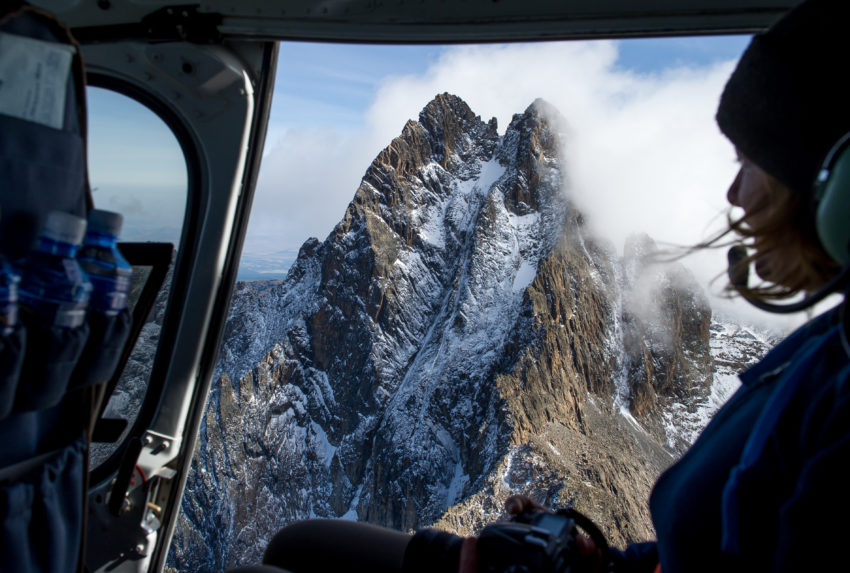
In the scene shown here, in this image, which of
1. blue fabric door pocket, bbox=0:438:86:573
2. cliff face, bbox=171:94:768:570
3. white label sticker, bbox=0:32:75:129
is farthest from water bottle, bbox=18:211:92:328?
cliff face, bbox=171:94:768:570

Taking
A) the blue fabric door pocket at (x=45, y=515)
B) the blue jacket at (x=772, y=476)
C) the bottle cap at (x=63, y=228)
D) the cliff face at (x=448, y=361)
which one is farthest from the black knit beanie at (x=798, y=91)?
the cliff face at (x=448, y=361)

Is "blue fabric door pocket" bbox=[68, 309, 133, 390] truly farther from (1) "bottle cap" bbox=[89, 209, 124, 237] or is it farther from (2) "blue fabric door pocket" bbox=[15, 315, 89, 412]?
(1) "bottle cap" bbox=[89, 209, 124, 237]

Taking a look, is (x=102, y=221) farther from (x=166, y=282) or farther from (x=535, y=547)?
(x=535, y=547)

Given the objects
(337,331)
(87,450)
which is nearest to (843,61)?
(87,450)

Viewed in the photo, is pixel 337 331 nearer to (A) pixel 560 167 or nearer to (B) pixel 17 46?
(A) pixel 560 167

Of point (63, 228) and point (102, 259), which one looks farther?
point (102, 259)

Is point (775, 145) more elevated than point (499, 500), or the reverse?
point (775, 145)

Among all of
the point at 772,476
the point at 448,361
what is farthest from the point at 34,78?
the point at 448,361
